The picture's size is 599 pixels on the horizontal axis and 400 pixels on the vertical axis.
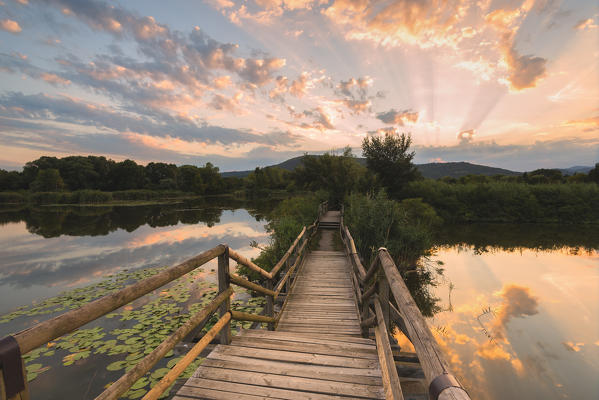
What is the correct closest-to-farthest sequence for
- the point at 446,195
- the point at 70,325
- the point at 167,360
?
1. the point at 70,325
2. the point at 167,360
3. the point at 446,195

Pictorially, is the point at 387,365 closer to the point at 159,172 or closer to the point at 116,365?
the point at 116,365

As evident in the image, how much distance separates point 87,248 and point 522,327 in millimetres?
20921

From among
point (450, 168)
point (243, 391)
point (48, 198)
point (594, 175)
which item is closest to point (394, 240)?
point (243, 391)

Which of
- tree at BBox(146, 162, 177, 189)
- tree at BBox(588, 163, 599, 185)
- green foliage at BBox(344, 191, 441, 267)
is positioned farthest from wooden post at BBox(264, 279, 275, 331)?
tree at BBox(146, 162, 177, 189)

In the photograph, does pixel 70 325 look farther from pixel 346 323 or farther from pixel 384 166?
pixel 384 166

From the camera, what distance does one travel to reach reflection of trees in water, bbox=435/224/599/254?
15.7 meters

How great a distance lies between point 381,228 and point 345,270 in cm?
281

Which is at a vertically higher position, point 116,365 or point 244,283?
point 244,283

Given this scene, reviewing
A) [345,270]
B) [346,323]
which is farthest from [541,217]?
[346,323]

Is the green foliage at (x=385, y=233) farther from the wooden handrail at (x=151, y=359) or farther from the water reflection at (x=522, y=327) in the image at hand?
the wooden handrail at (x=151, y=359)

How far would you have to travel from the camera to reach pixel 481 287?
9.73 m

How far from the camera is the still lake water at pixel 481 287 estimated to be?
17.2ft

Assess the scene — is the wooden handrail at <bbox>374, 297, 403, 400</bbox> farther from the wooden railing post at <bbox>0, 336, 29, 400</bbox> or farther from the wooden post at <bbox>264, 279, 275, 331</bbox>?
the wooden post at <bbox>264, 279, 275, 331</bbox>

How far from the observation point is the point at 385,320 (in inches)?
96.3
